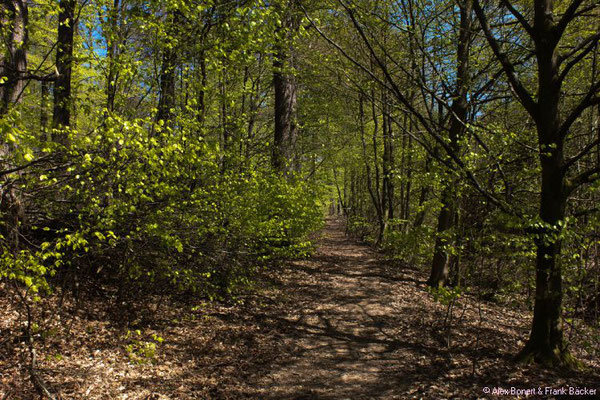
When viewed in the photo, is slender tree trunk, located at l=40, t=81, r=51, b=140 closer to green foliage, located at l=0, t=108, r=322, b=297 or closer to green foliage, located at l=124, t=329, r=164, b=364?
green foliage, located at l=0, t=108, r=322, b=297

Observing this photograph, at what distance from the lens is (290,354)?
5734mm

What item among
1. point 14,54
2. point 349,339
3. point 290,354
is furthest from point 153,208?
point 349,339

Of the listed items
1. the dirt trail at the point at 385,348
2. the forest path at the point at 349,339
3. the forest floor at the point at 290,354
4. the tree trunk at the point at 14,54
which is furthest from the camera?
the tree trunk at the point at 14,54

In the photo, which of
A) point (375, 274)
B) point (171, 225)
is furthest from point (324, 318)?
point (375, 274)

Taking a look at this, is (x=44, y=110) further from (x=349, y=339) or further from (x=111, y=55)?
(x=349, y=339)

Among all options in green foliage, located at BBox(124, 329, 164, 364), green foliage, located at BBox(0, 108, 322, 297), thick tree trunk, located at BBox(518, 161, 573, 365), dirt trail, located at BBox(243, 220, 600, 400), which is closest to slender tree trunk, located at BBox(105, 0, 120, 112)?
green foliage, located at BBox(0, 108, 322, 297)

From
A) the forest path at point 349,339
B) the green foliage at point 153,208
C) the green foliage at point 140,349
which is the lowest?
the forest path at point 349,339

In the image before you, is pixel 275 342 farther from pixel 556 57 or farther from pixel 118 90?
pixel 556 57

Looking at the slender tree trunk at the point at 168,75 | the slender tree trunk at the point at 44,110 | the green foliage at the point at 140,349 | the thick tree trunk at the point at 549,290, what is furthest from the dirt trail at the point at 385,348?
the slender tree trunk at the point at 168,75

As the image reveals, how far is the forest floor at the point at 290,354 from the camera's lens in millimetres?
4422

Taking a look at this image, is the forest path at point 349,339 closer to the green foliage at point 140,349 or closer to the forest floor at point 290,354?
the forest floor at point 290,354

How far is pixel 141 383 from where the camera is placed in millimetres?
4430

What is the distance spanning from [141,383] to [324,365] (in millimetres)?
2702

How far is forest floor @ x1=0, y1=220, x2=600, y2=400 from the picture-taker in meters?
4.42
